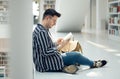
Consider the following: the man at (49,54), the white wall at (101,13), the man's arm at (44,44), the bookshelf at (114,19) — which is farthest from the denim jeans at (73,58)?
the white wall at (101,13)

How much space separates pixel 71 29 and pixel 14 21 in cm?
1220

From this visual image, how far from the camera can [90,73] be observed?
4453mm

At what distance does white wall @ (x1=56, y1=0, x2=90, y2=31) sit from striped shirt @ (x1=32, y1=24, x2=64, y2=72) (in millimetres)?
7337

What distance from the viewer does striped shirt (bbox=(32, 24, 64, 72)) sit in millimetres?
4211

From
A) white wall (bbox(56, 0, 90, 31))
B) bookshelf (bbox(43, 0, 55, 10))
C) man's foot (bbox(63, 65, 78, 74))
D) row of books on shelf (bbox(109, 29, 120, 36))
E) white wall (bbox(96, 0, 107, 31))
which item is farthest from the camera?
bookshelf (bbox(43, 0, 55, 10))

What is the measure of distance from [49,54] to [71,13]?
26.8 feet

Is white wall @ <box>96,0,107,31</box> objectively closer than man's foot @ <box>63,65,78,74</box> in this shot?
No

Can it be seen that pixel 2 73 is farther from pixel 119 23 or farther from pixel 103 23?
pixel 103 23

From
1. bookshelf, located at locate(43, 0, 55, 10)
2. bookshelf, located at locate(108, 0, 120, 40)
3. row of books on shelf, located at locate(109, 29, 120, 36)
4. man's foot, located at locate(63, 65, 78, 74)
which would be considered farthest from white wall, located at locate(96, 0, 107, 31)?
man's foot, located at locate(63, 65, 78, 74)

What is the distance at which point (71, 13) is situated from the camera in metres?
12.3

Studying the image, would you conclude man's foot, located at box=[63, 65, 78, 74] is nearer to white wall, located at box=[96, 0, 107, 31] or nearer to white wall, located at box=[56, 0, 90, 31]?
white wall, located at box=[56, 0, 90, 31]

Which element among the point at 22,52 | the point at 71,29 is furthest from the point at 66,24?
the point at 22,52

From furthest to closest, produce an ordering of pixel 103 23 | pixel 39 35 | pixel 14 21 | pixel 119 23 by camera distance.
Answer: pixel 103 23 → pixel 119 23 → pixel 39 35 → pixel 14 21

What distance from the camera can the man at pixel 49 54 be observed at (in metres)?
4.23
